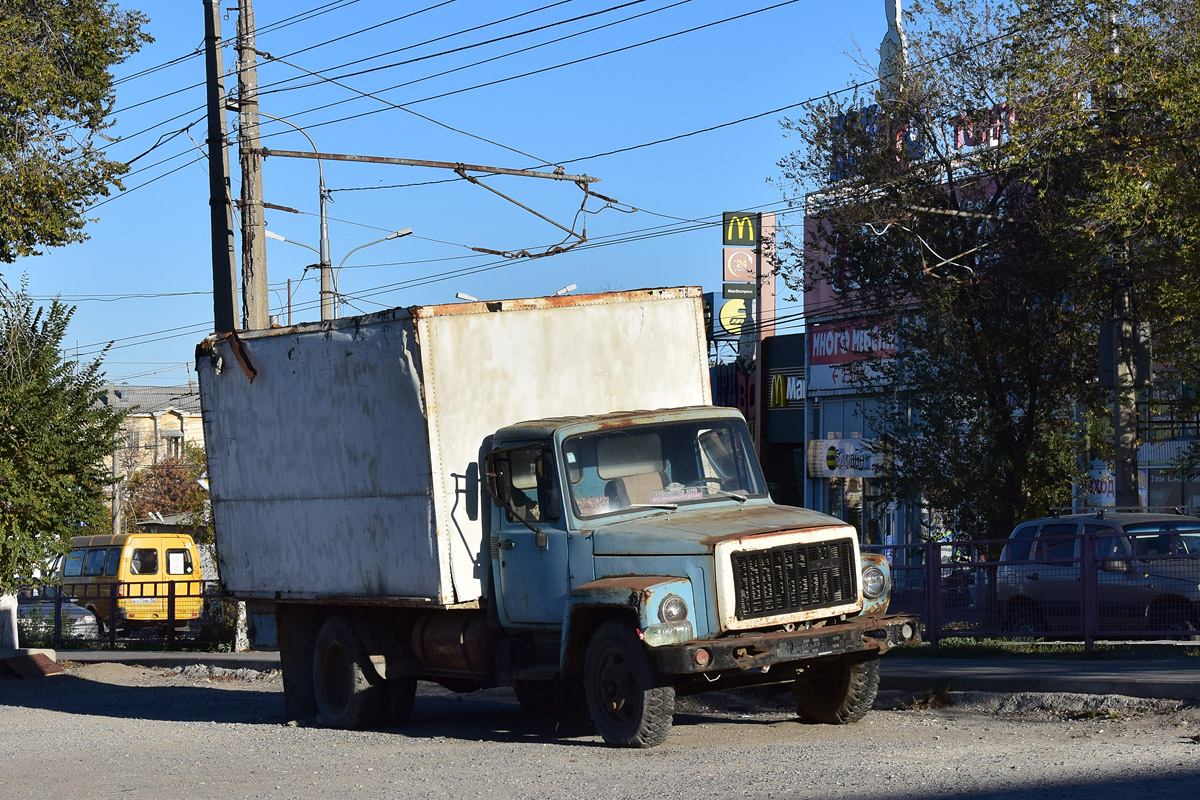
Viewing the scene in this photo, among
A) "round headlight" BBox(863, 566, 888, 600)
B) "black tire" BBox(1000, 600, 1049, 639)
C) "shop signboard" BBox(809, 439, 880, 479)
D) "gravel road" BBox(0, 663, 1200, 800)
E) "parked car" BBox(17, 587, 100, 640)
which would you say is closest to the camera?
"gravel road" BBox(0, 663, 1200, 800)

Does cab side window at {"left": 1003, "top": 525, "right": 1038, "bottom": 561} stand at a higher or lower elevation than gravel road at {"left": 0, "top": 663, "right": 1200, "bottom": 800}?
higher

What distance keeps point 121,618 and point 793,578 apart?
21.0m

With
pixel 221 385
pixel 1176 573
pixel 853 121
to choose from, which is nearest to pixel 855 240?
pixel 853 121

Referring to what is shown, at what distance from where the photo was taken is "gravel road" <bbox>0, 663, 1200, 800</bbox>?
27.6 feet

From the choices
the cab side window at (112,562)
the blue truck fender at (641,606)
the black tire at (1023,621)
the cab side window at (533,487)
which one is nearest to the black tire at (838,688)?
the blue truck fender at (641,606)

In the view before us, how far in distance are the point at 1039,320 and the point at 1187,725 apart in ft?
42.9

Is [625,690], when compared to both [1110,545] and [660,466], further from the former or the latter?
[1110,545]

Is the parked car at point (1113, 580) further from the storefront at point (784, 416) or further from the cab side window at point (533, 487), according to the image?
the storefront at point (784, 416)

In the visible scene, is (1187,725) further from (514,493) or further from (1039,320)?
(1039,320)

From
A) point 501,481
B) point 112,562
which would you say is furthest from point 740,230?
point 501,481

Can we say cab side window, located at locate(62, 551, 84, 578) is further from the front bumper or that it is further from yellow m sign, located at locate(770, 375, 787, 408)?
the front bumper

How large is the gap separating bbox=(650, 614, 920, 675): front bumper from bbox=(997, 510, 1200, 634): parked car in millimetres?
5987

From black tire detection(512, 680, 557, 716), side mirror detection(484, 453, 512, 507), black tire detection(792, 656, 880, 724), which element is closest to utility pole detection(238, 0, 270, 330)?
black tire detection(512, 680, 557, 716)

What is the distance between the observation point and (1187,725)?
10.3 m
